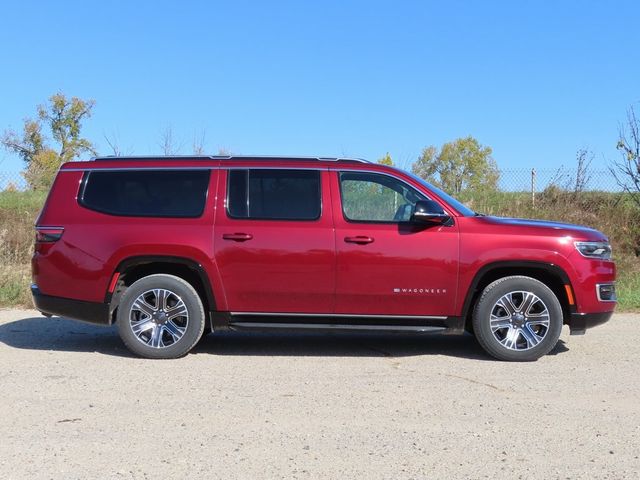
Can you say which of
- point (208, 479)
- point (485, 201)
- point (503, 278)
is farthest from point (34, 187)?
point (208, 479)

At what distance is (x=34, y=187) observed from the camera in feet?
61.9

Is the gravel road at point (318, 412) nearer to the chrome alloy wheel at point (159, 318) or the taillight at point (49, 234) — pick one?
the chrome alloy wheel at point (159, 318)

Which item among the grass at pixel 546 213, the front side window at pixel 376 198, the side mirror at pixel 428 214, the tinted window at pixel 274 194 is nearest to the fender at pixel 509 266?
the side mirror at pixel 428 214

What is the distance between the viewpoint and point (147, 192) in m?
6.74

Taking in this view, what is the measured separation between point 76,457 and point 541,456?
2743mm

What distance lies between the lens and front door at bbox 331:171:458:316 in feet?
21.0

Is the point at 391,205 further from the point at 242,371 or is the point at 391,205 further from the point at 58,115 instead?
the point at 58,115

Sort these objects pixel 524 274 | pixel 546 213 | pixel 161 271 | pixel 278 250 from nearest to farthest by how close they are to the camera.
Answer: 1. pixel 278 250
2. pixel 524 274
3. pixel 161 271
4. pixel 546 213

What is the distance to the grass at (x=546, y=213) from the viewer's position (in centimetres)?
1464

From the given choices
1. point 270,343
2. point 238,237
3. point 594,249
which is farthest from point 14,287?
Result: point 594,249

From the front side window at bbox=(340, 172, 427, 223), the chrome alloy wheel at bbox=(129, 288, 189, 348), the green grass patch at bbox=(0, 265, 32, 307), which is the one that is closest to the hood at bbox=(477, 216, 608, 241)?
the front side window at bbox=(340, 172, 427, 223)

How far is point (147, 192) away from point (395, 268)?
8.40 feet

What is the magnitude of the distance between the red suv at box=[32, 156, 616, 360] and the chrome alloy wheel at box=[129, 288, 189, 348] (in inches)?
0.5

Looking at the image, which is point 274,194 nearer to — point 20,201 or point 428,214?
point 428,214
